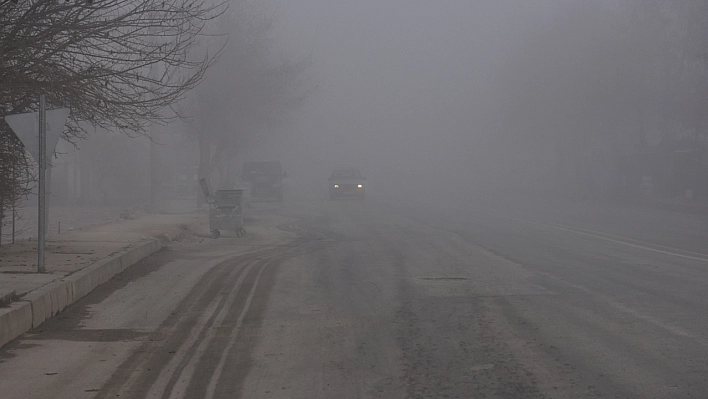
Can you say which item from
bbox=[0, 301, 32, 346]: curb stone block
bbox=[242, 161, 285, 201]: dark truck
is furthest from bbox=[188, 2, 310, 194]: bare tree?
bbox=[0, 301, 32, 346]: curb stone block

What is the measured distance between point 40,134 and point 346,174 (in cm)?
3491

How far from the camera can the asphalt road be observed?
564cm

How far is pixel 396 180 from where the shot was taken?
8756 centimetres

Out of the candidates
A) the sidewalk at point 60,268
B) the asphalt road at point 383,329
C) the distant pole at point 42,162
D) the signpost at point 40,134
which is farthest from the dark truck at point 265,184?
the distant pole at point 42,162

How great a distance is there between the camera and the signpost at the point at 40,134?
373 inches

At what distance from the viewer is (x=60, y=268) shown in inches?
404

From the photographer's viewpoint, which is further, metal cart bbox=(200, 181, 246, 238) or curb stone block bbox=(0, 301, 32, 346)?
metal cart bbox=(200, 181, 246, 238)

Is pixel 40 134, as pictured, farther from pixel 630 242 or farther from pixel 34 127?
pixel 630 242

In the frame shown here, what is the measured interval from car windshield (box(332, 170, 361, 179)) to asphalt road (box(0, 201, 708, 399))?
28.7 m

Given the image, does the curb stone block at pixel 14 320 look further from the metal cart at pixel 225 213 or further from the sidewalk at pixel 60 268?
the metal cart at pixel 225 213

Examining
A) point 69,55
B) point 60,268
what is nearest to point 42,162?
point 60,268

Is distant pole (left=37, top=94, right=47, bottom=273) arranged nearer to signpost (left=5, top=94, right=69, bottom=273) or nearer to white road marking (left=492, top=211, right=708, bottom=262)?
signpost (left=5, top=94, right=69, bottom=273)

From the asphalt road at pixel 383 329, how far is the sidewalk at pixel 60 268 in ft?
0.61

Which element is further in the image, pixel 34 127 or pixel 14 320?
pixel 34 127
